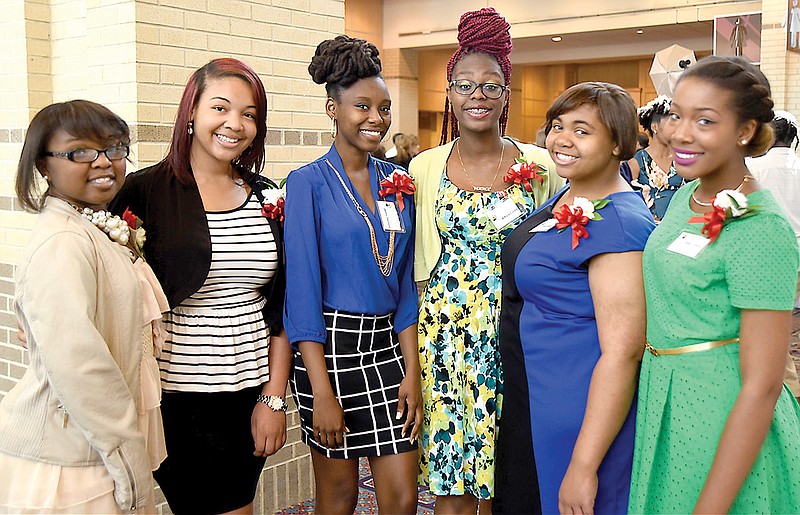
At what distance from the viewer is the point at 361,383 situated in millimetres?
2639

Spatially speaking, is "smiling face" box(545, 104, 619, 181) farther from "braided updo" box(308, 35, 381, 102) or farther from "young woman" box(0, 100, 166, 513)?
"young woman" box(0, 100, 166, 513)

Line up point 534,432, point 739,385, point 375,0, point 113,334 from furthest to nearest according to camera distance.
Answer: point 375,0 < point 534,432 < point 113,334 < point 739,385

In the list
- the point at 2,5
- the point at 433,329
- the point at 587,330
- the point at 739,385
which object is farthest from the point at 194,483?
the point at 2,5

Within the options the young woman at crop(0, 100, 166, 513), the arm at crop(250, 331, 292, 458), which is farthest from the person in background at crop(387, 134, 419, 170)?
the young woman at crop(0, 100, 166, 513)

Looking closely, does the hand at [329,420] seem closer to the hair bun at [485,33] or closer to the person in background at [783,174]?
the hair bun at [485,33]

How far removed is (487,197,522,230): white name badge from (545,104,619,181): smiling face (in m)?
0.38

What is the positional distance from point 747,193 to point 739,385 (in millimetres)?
475

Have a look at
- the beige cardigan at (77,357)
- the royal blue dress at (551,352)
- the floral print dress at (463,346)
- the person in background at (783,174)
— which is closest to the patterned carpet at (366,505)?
the floral print dress at (463,346)

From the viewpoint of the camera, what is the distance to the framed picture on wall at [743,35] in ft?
35.9

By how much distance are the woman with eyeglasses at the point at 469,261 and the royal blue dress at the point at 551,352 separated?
0.18 meters

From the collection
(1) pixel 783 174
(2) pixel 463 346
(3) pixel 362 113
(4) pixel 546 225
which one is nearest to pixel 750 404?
(4) pixel 546 225

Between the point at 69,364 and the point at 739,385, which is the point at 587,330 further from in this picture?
the point at 69,364

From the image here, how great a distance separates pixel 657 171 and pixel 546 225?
10.3ft

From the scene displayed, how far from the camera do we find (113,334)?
2125 millimetres
